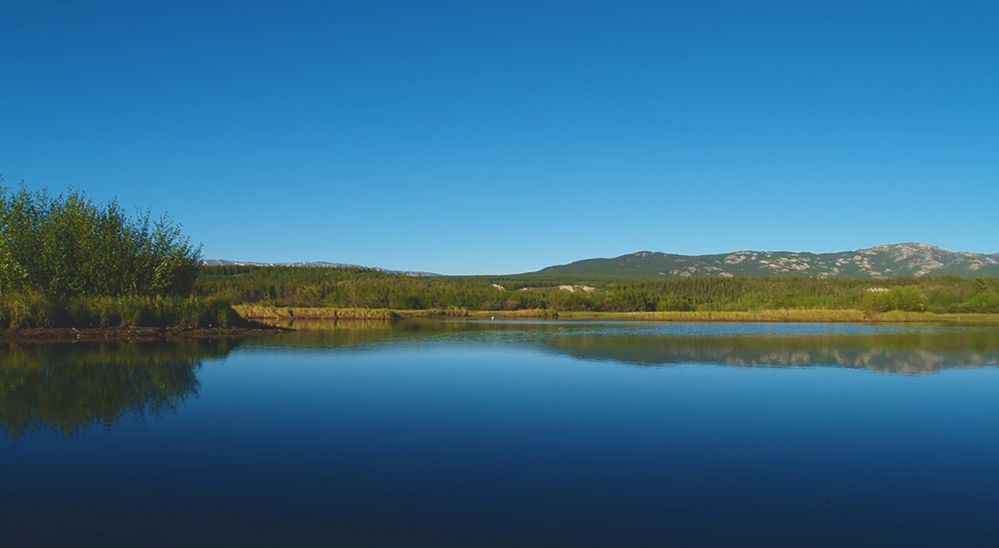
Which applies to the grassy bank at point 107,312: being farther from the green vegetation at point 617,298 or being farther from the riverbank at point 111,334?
the green vegetation at point 617,298

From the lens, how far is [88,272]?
38.4m

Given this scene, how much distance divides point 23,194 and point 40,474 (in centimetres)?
3671

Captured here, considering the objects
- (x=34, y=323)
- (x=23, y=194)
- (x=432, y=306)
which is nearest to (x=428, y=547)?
(x=34, y=323)

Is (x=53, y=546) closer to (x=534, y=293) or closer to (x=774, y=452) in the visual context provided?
(x=774, y=452)

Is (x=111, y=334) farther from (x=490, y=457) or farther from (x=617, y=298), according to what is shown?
(x=617, y=298)

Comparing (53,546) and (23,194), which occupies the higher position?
(23,194)

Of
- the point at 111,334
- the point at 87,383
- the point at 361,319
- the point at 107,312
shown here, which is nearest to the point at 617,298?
the point at 361,319

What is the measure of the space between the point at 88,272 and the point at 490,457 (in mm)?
34674

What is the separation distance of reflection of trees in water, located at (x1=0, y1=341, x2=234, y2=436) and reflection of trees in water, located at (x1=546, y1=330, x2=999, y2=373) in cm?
1665

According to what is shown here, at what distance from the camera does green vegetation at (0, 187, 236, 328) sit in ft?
115

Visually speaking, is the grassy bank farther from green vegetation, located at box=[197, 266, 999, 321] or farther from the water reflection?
green vegetation, located at box=[197, 266, 999, 321]

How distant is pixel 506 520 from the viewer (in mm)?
8727

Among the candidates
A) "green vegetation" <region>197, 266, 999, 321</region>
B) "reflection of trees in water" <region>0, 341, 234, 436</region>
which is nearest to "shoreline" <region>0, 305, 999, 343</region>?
"green vegetation" <region>197, 266, 999, 321</region>

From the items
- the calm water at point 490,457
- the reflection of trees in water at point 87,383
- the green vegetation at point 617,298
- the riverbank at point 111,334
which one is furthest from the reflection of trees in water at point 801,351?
the green vegetation at point 617,298
